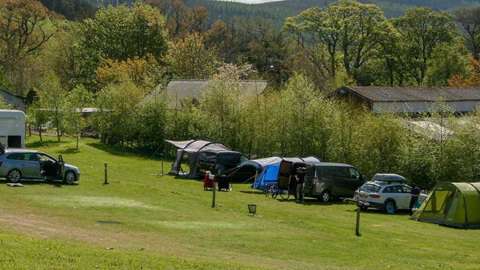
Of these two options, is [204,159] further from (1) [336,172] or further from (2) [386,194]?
(2) [386,194]

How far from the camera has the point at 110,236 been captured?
18328 millimetres

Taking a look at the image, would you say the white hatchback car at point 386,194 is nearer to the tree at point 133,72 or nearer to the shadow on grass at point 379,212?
the shadow on grass at point 379,212

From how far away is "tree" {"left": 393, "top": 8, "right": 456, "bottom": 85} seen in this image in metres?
81.4

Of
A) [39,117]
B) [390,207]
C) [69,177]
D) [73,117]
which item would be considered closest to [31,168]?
[69,177]

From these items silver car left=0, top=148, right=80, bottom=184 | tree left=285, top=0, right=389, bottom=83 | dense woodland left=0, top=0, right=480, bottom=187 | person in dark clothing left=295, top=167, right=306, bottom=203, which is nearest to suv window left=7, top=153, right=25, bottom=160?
silver car left=0, top=148, right=80, bottom=184

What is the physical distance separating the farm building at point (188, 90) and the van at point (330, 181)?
21.1 meters

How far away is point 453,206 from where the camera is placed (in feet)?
88.4

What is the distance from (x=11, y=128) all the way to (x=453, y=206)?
81.4 feet

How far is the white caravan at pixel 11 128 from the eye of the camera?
129 ft

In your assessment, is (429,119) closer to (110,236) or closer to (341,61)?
(110,236)

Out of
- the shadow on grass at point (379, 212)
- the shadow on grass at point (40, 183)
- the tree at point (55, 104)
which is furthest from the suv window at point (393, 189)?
the tree at point (55, 104)

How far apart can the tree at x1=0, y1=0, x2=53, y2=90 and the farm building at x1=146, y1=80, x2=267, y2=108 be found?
28.7 meters

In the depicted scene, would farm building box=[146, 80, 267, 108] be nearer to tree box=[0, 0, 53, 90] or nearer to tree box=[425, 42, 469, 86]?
tree box=[425, 42, 469, 86]

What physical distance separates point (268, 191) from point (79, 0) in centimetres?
13842
